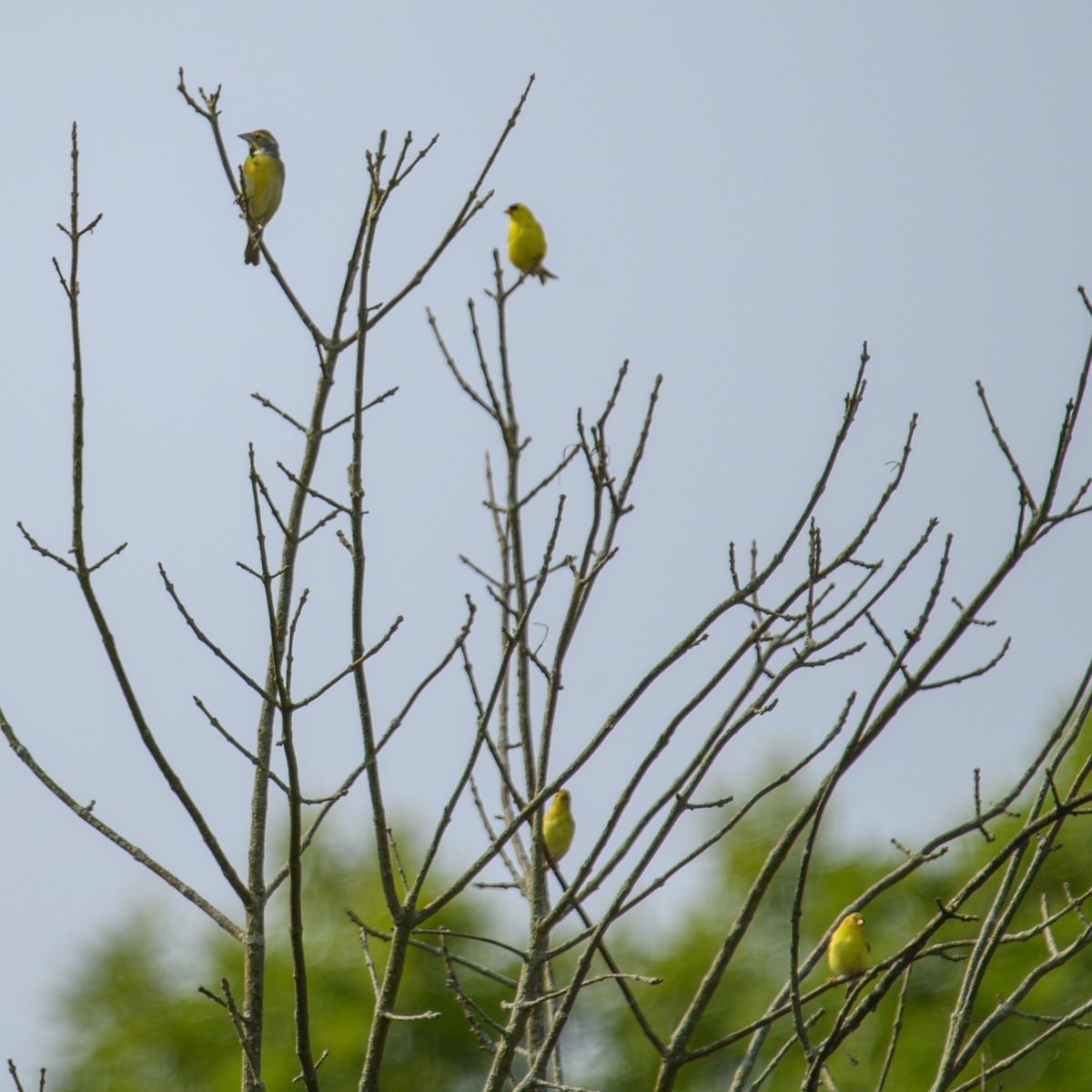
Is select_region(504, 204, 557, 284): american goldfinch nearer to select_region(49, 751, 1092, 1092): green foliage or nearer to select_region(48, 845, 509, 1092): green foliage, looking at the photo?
select_region(49, 751, 1092, 1092): green foliage

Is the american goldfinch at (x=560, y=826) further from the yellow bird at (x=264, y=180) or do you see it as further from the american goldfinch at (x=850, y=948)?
the yellow bird at (x=264, y=180)

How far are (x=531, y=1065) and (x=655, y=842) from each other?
61 cm

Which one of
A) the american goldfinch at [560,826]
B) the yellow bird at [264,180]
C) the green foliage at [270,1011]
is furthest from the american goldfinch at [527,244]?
the green foliage at [270,1011]

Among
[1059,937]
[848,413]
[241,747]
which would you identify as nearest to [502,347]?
[848,413]

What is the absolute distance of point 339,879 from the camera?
1886 centimetres

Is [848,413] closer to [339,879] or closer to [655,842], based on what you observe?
[655,842]

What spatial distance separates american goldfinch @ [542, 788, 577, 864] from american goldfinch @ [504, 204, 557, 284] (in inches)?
127

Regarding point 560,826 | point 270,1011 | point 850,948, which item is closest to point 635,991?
point 270,1011

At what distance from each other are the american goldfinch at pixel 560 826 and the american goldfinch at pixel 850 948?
1782 mm

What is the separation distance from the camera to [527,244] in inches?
312

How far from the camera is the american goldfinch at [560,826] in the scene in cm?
612

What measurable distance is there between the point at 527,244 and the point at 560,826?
3.50 m

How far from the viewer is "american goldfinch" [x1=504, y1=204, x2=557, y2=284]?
7930 mm

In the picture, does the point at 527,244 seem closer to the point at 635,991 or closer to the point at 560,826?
the point at 560,826
